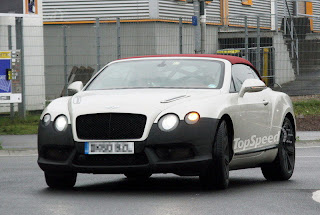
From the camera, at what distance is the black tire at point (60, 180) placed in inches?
393

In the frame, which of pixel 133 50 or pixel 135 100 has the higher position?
pixel 133 50

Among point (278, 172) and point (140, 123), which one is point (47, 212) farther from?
point (278, 172)

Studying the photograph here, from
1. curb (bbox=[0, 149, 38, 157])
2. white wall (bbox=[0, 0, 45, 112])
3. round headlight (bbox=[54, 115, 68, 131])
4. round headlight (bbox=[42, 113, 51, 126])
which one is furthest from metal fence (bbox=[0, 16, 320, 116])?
round headlight (bbox=[54, 115, 68, 131])

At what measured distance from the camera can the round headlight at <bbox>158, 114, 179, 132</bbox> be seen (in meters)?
9.11

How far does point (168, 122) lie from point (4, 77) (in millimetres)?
13577

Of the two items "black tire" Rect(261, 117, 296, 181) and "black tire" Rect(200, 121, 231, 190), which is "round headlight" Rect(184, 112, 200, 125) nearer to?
"black tire" Rect(200, 121, 231, 190)

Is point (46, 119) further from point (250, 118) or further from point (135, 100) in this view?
point (250, 118)

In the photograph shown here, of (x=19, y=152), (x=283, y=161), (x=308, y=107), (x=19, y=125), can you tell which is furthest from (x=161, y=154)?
(x=308, y=107)

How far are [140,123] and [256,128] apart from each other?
1873 millimetres

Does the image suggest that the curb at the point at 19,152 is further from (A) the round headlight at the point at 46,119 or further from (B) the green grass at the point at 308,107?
(B) the green grass at the point at 308,107

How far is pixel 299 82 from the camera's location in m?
26.5

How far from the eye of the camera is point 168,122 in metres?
9.13

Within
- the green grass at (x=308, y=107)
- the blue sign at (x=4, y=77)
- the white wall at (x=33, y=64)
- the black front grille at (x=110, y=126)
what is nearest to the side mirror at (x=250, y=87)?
the black front grille at (x=110, y=126)

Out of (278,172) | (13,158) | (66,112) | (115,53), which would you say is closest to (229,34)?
(115,53)
